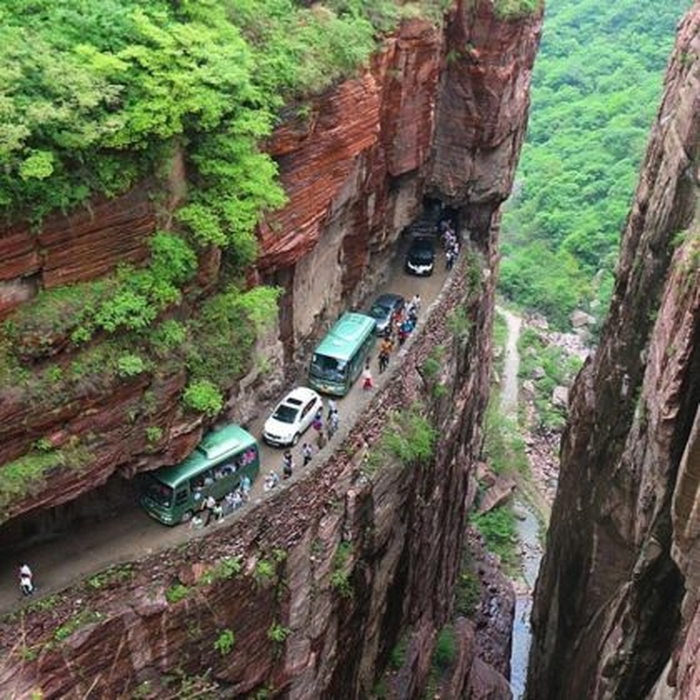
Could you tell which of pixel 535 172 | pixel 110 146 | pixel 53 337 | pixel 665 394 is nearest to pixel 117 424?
pixel 53 337

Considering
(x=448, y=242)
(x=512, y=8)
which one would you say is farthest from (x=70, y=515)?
(x=512, y=8)

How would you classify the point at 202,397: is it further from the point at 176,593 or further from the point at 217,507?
the point at 176,593

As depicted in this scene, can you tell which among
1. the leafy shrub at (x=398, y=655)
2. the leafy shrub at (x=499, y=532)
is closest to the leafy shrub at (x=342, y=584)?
the leafy shrub at (x=398, y=655)

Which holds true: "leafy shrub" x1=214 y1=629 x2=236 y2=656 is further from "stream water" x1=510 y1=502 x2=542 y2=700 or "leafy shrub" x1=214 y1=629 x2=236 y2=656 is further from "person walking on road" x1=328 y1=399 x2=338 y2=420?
"stream water" x1=510 y1=502 x2=542 y2=700

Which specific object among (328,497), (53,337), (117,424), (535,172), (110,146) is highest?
(110,146)

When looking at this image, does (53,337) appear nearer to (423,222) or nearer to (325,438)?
(325,438)

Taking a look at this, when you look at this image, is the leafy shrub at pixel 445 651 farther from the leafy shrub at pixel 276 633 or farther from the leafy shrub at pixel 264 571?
the leafy shrub at pixel 264 571
